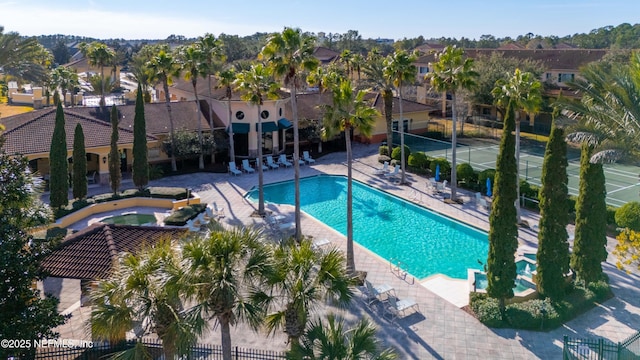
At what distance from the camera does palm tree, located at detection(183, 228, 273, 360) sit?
10.5 metres

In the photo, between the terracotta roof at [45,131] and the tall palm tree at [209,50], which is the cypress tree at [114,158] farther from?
the tall palm tree at [209,50]

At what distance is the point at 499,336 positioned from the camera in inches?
631

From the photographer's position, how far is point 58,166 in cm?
2542

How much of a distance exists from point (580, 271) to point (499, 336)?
192 inches

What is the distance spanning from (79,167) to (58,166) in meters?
1.71

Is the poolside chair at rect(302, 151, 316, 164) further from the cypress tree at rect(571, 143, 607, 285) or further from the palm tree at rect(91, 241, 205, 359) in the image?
the palm tree at rect(91, 241, 205, 359)

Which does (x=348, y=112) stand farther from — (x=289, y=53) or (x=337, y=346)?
(x=337, y=346)

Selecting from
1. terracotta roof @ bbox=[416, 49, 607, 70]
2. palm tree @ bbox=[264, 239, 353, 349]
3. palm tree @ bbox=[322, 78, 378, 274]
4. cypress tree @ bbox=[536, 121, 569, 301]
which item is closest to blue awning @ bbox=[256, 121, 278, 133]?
palm tree @ bbox=[322, 78, 378, 274]

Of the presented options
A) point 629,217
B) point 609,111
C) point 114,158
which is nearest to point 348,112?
point 609,111

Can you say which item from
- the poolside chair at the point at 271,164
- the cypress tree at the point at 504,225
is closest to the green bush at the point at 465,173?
the poolside chair at the point at 271,164

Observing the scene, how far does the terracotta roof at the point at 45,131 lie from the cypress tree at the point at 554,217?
86.8ft

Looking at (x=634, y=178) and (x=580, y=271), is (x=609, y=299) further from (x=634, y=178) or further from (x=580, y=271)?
(x=634, y=178)

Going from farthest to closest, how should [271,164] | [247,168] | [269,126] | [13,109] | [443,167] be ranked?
[13,109] < [269,126] < [271,164] < [247,168] < [443,167]

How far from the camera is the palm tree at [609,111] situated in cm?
1503
